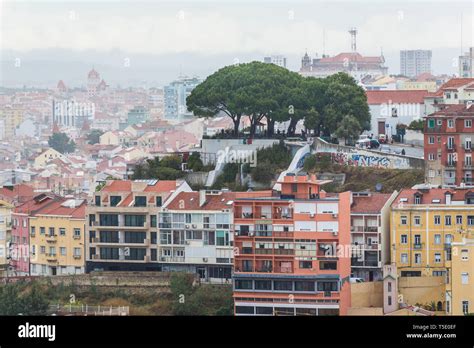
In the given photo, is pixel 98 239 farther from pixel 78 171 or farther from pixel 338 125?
pixel 78 171

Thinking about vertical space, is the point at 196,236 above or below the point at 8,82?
below

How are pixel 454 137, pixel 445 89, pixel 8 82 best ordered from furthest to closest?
1. pixel 8 82
2. pixel 445 89
3. pixel 454 137

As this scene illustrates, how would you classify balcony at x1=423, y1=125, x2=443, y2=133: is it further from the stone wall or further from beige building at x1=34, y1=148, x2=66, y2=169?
beige building at x1=34, y1=148, x2=66, y2=169

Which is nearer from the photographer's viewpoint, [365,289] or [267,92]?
[365,289]

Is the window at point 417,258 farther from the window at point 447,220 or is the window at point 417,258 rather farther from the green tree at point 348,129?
the green tree at point 348,129

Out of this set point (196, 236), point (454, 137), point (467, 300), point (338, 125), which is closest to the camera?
point (467, 300)

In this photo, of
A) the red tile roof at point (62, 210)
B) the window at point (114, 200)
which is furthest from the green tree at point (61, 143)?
the window at point (114, 200)

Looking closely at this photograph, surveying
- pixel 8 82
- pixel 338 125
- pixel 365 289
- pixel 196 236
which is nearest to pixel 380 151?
pixel 338 125
